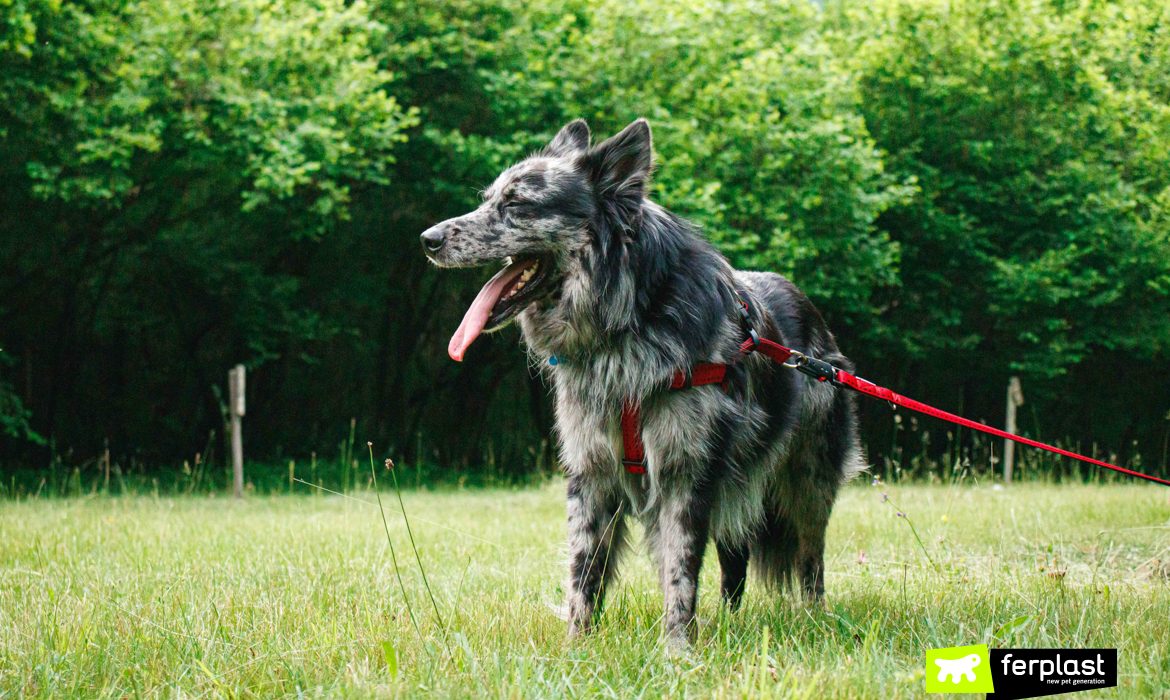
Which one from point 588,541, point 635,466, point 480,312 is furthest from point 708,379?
point 480,312

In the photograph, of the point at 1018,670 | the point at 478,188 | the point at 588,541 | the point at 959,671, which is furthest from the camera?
the point at 478,188

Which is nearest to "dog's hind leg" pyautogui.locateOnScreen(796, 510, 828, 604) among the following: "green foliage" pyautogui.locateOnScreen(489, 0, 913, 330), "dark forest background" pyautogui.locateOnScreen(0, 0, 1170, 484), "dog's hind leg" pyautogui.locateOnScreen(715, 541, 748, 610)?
"dog's hind leg" pyautogui.locateOnScreen(715, 541, 748, 610)

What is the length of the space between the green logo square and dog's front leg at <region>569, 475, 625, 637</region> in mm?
1313

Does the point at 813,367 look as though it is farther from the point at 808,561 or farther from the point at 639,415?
the point at 808,561

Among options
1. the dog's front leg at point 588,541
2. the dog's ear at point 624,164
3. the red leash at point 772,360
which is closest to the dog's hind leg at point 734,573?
the dog's front leg at point 588,541

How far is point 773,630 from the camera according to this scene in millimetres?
3713

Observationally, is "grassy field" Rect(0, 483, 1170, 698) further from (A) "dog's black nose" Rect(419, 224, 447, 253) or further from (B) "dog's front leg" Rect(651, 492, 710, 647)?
(A) "dog's black nose" Rect(419, 224, 447, 253)

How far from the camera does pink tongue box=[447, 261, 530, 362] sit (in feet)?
11.6

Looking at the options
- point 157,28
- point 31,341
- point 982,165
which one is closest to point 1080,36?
point 982,165

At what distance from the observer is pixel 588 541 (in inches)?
151

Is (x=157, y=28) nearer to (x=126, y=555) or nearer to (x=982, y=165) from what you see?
(x=126, y=555)

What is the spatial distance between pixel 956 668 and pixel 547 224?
6.67ft

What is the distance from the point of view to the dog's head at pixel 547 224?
374 centimetres

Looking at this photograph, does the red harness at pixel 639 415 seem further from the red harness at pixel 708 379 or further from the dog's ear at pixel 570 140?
the dog's ear at pixel 570 140
